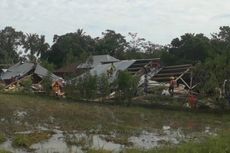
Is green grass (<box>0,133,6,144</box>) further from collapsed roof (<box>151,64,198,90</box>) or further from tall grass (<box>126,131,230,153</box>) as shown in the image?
collapsed roof (<box>151,64,198,90</box>)

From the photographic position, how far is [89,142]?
1112 centimetres

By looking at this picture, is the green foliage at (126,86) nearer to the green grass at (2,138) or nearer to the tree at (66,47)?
the green grass at (2,138)

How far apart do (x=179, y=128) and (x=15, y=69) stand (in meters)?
35.9

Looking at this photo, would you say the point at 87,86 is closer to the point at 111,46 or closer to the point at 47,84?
the point at 47,84

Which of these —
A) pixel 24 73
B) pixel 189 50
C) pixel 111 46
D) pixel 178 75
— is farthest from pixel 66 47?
pixel 178 75

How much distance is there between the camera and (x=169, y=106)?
24.0 metres

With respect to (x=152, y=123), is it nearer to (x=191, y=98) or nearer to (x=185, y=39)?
(x=191, y=98)

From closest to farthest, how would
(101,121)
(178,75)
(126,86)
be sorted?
(101,121)
(126,86)
(178,75)

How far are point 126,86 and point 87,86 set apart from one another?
2.47 m

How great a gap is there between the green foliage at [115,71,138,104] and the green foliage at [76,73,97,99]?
5.03 feet

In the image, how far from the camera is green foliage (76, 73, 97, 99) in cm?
2670

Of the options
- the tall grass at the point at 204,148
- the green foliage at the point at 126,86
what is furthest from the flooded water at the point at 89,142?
the green foliage at the point at 126,86

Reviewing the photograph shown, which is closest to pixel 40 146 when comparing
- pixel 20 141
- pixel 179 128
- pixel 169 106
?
pixel 20 141

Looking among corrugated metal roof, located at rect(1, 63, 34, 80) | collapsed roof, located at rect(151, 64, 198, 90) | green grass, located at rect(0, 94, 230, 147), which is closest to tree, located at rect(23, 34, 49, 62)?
corrugated metal roof, located at rect(1, 63, 34, 80)
